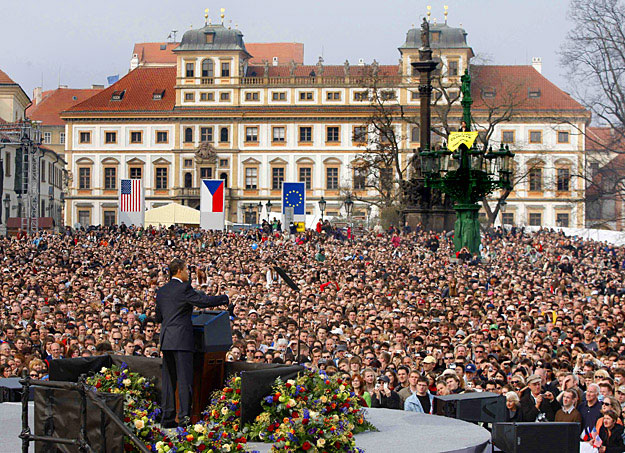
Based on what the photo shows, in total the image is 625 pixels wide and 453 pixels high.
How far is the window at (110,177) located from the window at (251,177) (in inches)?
459

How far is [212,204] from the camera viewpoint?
44.0 m

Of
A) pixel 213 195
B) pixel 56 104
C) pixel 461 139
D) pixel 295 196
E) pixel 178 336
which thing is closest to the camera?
pixel 178 336

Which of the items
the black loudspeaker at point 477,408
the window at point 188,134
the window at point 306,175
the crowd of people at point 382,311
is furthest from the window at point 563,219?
the black loudspeaker at point 477,408

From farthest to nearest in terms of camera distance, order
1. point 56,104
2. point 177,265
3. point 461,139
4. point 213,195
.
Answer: point 56,104 < point 213,195 < point 461,139 < point 177,265

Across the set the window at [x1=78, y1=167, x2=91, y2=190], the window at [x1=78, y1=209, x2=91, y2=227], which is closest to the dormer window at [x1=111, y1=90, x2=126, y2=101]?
the window at [x1=78, y1=167, x2=91, y2=190]

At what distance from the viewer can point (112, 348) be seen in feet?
52.1

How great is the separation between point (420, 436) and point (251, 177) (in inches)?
3372

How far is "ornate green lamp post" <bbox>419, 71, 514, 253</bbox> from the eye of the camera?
35.3 meters

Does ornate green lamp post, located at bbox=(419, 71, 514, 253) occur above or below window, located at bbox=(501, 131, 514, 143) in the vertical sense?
below

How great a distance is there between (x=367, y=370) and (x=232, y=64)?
8202 cm

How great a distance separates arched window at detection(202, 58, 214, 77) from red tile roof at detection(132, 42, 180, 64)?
32.0 metres

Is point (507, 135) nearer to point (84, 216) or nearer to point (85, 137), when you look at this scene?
point (85, 137)

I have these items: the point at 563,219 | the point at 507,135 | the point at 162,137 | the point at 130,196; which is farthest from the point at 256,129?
the point at 130,196

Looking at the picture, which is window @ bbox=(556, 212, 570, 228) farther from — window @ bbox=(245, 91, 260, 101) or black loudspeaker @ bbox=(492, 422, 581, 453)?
black loudspeaker @ bbox=(492, 422, 581, 453)
